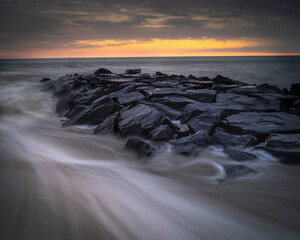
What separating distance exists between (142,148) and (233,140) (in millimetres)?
1406

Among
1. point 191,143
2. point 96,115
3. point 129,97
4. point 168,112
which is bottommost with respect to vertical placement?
point 191,143

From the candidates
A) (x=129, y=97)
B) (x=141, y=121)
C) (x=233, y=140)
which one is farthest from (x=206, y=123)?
(x=129, y=97)

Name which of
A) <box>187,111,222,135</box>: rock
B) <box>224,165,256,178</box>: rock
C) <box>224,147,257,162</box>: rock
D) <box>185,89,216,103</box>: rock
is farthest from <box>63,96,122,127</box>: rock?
<box>224,165,256,178</box>: rock

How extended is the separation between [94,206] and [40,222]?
1.57 ft

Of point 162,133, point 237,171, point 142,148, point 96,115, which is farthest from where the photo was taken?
point 96,115

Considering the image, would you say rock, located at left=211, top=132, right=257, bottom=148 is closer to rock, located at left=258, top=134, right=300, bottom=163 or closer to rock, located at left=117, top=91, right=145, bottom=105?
rock, located at left=258, top=134, right=300, bottom=163

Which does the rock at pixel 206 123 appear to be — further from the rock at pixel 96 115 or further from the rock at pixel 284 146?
the rock at pixel 96 115

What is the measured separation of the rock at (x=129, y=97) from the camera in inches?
221

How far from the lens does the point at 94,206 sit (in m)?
2.09

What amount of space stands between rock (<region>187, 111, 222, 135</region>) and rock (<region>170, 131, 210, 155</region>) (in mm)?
327

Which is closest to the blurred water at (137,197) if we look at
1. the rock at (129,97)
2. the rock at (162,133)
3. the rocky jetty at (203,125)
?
the rocky jetty at (203,125)

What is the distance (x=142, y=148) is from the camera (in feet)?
10.5

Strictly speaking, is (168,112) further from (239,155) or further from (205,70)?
(205,70)

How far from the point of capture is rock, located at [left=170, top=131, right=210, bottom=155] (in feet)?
10.4
